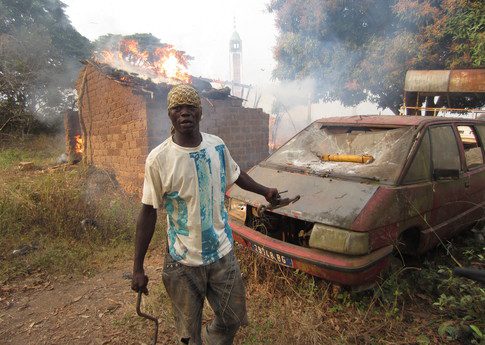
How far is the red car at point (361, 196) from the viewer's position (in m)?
2.65

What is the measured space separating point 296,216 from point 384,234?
28.4 inches

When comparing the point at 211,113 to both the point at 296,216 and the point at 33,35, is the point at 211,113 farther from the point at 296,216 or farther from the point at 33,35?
the point at 33,35

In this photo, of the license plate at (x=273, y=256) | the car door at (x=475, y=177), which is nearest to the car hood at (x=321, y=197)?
the license plate at (x=273, y=256)

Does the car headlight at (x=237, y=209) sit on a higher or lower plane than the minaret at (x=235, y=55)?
lower

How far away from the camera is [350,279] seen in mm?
2566

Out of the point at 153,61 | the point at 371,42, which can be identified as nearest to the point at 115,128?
the point at 153,61

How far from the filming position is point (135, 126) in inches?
266

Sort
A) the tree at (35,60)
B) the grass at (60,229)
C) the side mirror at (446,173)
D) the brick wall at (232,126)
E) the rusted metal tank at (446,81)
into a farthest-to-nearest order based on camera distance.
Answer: the tree at (35,60)
the rusted metal tank at (446,81)
the brick wall at (232,126)
the grass at (60,229)
the side mirror at (446,173)

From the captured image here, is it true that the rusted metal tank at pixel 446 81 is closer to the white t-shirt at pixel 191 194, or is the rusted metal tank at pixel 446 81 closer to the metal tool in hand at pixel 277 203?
the metal tool in hand at pixel 277 203

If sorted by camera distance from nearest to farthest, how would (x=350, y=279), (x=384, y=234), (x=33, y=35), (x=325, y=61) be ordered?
1. (x=350, y=279)
2. (x=384, y=234)
3. (x=325, y=61)
4. (x=33, y=35)

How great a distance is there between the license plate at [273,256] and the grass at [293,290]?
30cm

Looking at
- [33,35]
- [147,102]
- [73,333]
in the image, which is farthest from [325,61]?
[33,35]

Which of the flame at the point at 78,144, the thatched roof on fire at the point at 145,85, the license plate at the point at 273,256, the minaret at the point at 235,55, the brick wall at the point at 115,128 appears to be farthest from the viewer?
the minaret at the point at 235,55

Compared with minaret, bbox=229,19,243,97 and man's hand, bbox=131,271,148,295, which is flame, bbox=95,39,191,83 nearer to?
man's hand, bbox=131,271,148,295
